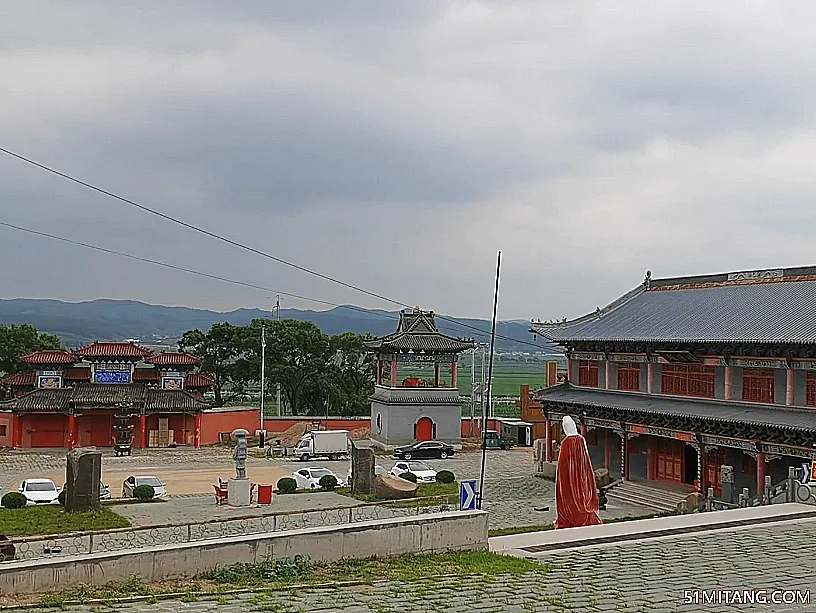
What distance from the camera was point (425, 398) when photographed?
156ft

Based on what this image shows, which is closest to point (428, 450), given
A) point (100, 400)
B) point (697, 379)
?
point (697, 379)

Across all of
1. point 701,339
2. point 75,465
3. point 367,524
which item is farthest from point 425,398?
point 367,524

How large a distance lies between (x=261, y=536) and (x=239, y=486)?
14956 mm

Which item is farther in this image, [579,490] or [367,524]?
[579,490]

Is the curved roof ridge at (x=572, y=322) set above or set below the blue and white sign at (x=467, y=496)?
above

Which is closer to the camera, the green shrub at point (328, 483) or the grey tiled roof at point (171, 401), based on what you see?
the green shrub at point (328, 483)

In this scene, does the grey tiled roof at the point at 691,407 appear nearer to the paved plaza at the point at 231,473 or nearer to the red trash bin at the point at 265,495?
the paved plaza at the point at 231,473

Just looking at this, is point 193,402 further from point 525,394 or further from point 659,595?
point 659,595

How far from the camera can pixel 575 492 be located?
1727cm

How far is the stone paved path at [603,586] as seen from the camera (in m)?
10.4

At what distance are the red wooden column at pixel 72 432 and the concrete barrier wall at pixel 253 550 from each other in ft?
113

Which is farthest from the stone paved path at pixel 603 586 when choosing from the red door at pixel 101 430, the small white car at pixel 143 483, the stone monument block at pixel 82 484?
the red door at pixel 101 430

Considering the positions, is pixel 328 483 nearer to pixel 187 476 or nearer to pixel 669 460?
pixel 187 476

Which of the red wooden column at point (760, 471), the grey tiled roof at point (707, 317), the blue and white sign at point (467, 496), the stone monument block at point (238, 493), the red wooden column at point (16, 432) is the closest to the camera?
the blue and white sign at point (467, 496)
